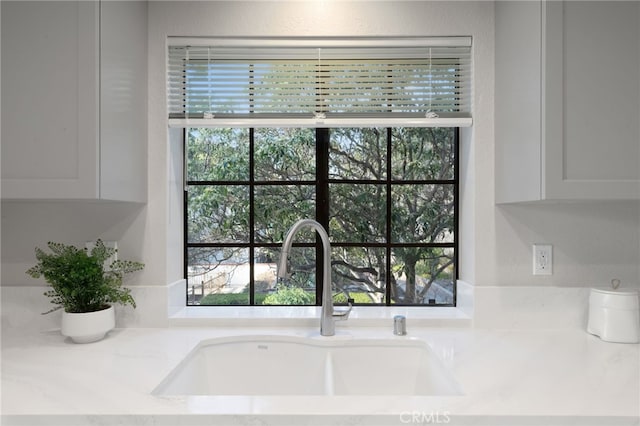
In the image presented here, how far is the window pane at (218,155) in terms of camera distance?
1685 mm

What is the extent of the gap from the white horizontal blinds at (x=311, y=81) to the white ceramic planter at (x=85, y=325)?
0.80 meters

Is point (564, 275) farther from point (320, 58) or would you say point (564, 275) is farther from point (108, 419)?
point (108, 419)

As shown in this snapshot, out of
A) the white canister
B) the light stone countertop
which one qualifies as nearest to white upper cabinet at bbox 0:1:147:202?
the light stone countertop

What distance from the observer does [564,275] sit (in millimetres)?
1445

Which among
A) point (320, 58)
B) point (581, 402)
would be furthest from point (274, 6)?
point (581, 402)

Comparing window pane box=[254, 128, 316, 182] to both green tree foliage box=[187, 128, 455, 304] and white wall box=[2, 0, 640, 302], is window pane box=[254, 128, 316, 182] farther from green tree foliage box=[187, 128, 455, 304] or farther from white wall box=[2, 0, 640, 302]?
white wall box=[2, 0, 640, 302]

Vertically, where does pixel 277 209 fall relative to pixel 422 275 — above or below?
above

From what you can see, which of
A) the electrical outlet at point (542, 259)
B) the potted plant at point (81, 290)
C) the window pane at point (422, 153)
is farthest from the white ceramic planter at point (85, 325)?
the electrical outlet at point (542, 259)

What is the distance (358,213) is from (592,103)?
0.91 m

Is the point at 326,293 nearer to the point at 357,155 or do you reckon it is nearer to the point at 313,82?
the point at 357,155

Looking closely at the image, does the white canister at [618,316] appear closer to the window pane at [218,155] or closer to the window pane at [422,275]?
the window pane at [422,275]

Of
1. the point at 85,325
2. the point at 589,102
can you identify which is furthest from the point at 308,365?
the point at 589,102

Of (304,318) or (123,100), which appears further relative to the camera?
(304,318)

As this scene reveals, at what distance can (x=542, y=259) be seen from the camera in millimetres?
1440
